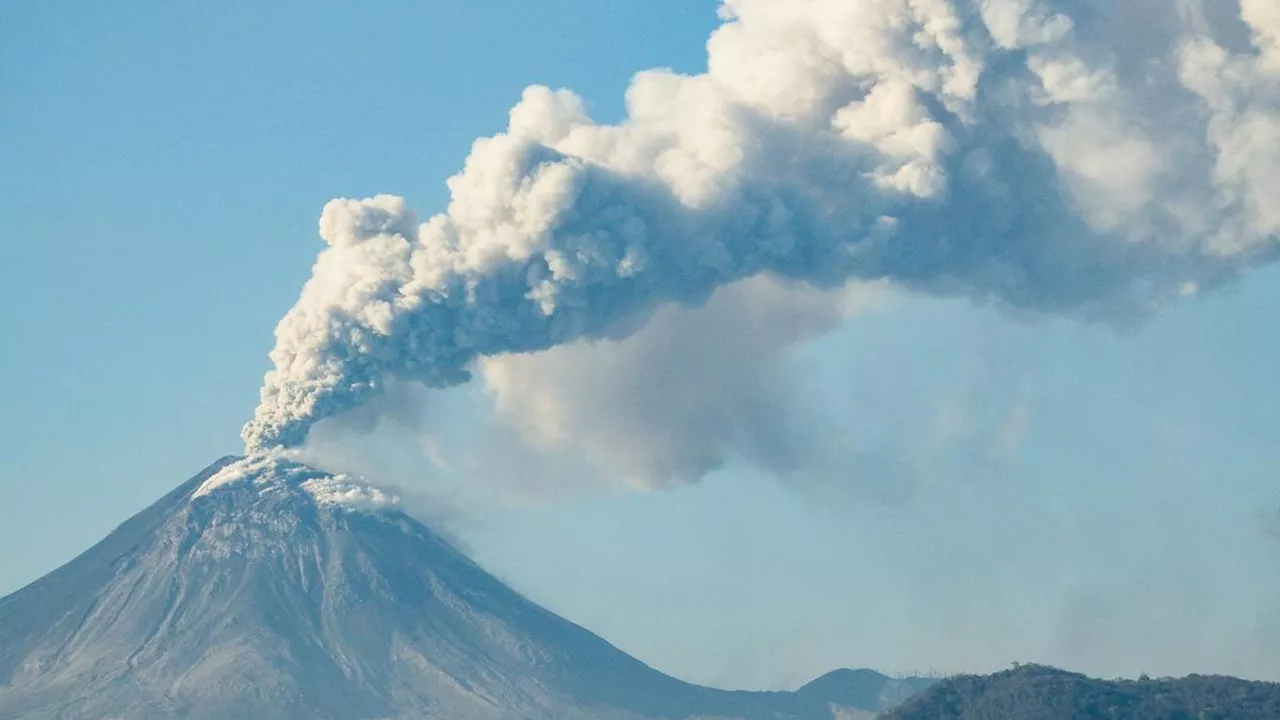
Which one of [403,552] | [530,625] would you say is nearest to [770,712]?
[530,625]

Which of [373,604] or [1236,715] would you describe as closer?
[1236,715]

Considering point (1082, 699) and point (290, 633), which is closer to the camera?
point (1082, 699)

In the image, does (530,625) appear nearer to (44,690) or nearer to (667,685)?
(667,685)

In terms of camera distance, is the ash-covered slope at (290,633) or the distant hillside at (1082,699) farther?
the ash-covered slope at (290,633)

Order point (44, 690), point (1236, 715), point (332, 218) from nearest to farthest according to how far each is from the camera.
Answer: point (1236, 715) → point (332, 218) → point (44, 690)
